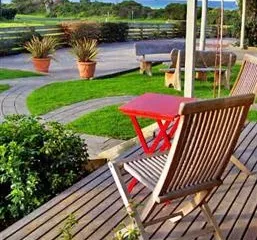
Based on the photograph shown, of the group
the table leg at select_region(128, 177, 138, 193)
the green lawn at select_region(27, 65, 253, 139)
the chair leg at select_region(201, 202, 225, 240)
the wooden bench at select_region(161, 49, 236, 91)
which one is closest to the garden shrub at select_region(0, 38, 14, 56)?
the green lawn at select_region(27, 65, 253, 139)

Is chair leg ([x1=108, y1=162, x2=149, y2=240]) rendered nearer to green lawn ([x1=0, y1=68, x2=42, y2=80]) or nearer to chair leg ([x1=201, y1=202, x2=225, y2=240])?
chair leg ([x1=201, y1=202, x2=225, y2=240])

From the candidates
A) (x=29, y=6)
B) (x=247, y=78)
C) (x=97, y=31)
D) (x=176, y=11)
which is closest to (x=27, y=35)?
(x=97, y=31)

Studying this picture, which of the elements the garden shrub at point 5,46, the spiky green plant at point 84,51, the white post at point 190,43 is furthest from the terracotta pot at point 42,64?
the white post at point 190,43

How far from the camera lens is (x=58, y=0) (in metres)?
43.3

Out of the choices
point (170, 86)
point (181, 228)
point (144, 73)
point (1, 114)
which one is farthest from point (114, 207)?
point (144, 73)

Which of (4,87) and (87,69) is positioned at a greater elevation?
(87,69)

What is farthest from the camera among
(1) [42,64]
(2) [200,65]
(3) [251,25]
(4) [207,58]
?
(3) [251,25]

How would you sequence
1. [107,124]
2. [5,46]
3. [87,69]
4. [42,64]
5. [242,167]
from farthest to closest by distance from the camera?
[5,46]
[42,64]
[87,69]
[107,124]
[242,167]

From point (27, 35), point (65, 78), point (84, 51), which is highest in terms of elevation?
point (84, 51)

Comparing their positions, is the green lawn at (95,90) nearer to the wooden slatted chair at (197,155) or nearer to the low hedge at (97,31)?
the wooden slatted chair at (197,155)

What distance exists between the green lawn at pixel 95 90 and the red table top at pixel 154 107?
11.5ft

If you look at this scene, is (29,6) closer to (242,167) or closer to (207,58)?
(207,58)

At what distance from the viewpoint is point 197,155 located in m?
2.64

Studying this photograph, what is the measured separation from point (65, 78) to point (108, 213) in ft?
26.9
